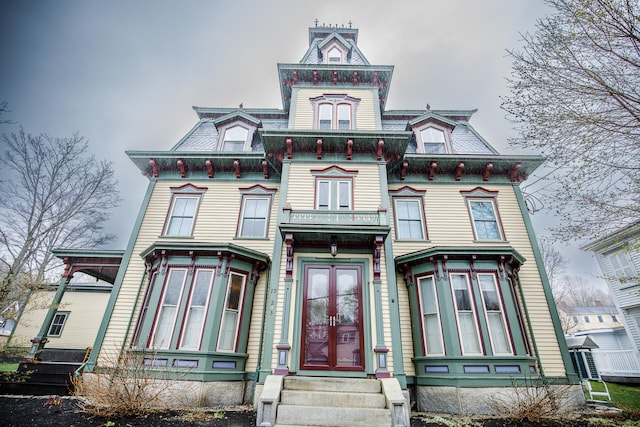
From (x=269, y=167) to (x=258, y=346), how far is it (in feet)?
21.5

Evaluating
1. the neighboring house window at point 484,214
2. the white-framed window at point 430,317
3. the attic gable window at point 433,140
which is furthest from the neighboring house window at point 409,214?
the attic gable window at point 433,140

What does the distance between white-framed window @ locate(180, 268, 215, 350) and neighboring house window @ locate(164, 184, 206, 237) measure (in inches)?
99.8

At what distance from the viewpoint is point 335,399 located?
21.2 ft

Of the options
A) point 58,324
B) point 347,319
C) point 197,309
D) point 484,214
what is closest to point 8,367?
point 58,324

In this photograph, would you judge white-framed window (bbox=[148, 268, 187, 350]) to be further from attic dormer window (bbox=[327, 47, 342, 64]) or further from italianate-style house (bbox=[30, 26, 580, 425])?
attic dormer window (bbox=[327, 47, 342, 64])

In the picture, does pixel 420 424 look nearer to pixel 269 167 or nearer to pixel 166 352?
pixel 166 352

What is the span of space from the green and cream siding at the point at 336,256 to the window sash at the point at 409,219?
0.05 metres

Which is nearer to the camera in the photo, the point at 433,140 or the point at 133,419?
the point at 133,419

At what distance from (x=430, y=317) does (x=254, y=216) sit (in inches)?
278

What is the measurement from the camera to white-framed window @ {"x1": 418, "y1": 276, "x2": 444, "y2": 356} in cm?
857

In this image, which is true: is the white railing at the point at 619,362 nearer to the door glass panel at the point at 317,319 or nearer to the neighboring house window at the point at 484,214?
the neighboring house window at the point at 484,214

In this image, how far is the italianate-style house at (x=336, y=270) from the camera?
7804 mm

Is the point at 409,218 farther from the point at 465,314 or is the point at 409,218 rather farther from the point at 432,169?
the point at 465,314

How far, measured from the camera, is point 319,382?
7074 mm
